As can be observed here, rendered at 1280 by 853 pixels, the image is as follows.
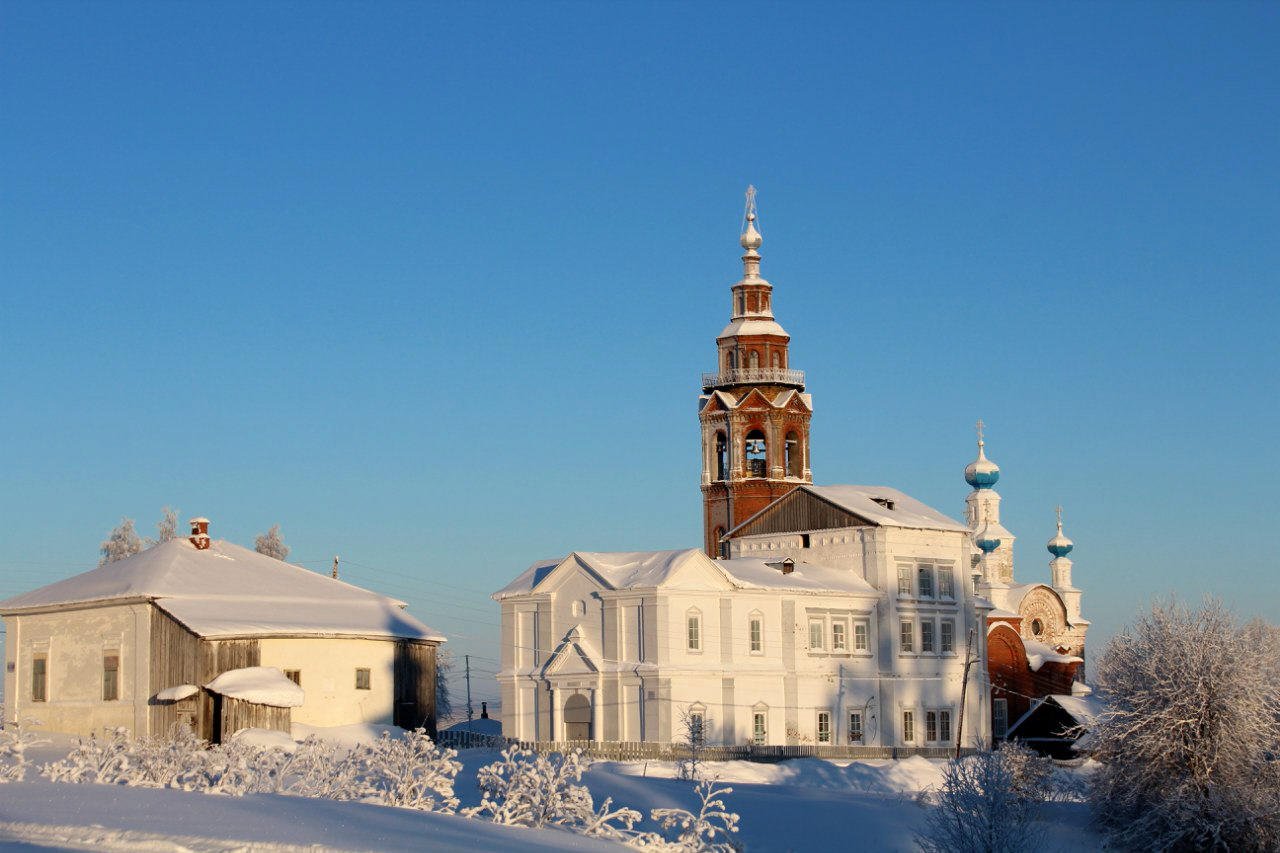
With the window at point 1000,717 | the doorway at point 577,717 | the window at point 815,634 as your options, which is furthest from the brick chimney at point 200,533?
the window at point 1000,717

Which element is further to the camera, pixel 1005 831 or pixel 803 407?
pixel 803 407

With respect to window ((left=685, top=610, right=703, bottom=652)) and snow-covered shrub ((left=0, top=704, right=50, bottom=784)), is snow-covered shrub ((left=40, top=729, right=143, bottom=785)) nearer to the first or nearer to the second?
snow-covered shrub ((left=0, top=704, right=50, bottom=784))

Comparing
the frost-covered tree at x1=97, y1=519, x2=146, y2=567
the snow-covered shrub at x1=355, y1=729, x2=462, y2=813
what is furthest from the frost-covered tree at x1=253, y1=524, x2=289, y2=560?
the snow-covered shrub at x1=355, y1=729, x2=462, y2=813

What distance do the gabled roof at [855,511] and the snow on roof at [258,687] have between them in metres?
23.0

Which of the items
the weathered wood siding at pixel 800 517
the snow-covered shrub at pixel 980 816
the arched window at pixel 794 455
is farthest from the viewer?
the arched window at pixel 794 455

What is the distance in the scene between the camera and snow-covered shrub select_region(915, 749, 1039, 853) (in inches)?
1203

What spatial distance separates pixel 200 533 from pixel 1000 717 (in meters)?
34.2

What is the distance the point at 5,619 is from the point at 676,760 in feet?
61.3

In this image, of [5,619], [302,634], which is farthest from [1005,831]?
[5,619]

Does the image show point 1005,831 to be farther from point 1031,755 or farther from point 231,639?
point 231,639

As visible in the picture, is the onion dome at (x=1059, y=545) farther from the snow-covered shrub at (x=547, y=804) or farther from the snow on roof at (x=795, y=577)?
the snow-covered shrub at (x=547, y=804)

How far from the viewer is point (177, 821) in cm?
2042

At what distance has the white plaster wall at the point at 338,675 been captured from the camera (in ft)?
141

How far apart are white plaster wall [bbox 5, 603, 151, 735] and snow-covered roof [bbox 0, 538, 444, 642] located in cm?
53
